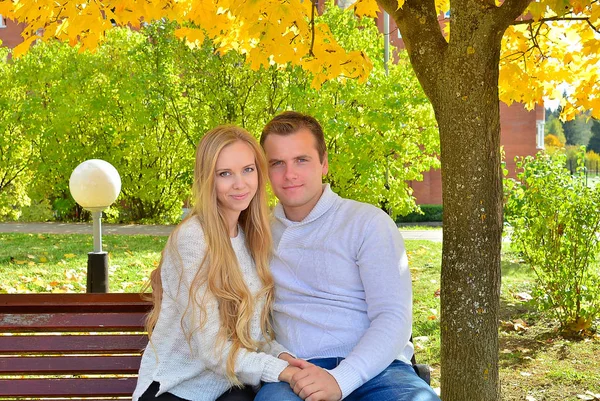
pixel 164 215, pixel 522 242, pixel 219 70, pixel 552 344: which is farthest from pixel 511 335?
pixel 164 215

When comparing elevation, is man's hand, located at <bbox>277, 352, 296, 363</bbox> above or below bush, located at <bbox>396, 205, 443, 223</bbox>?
above

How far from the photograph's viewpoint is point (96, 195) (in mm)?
5441

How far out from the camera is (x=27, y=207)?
19547 millimetres

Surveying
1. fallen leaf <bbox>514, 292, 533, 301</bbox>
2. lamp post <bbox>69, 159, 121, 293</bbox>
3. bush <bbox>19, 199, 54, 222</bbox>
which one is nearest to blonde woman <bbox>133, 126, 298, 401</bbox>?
lamp post <bbox>69, 159, 121, 293</bbox>

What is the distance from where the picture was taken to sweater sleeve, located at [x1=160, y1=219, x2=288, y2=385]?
2904 mm

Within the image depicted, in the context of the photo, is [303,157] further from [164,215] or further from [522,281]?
[164,215]

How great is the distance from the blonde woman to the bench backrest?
1.33ft

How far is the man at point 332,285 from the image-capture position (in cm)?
291

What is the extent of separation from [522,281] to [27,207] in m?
14.5

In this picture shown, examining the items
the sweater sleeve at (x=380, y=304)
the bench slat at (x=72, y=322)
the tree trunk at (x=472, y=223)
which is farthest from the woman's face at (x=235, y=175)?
the tree trunk at (x=472, y=223)

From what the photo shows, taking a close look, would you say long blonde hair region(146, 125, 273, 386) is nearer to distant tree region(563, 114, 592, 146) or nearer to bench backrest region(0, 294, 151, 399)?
bench backrest region(0, 294, 151, 399)

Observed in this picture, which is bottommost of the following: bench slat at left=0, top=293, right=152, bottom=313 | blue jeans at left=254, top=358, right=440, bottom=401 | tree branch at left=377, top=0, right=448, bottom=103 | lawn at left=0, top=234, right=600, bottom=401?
Answer: lawn at left=0, top=234, right=600, bottom=401

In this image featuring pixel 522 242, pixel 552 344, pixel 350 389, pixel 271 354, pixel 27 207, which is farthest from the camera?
pixel 27 207

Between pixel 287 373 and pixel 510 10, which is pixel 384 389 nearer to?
pixel 287 373
